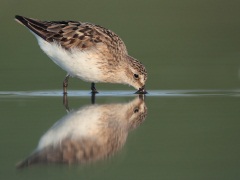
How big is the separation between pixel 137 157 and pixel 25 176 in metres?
1.46

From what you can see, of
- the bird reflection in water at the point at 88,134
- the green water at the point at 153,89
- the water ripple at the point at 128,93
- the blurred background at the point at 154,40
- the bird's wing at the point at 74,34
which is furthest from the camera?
the blurred background at the point at 154,40

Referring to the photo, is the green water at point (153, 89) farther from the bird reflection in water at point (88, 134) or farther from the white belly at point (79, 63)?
the white belly at point (79, 63)

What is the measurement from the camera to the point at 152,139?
34.5 ft

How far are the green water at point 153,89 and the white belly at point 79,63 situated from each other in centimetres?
40

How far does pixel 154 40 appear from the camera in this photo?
20.6 m

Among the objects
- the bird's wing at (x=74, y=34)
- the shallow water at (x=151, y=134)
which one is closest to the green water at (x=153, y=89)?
the shallow water at (x=151, y=134)

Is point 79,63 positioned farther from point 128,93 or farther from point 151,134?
point 151,134

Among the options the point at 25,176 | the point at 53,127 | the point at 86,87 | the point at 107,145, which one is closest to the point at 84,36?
the point at 86,87

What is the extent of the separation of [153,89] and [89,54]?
1339 millimetres

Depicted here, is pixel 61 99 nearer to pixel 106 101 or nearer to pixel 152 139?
pixel 106 101

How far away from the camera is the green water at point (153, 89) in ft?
30.3

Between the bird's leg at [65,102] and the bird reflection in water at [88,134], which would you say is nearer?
the bird reflection in water at [88,134]

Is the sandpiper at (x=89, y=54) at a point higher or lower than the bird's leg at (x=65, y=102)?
higher

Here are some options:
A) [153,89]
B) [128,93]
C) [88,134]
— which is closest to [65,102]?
[128,93]
